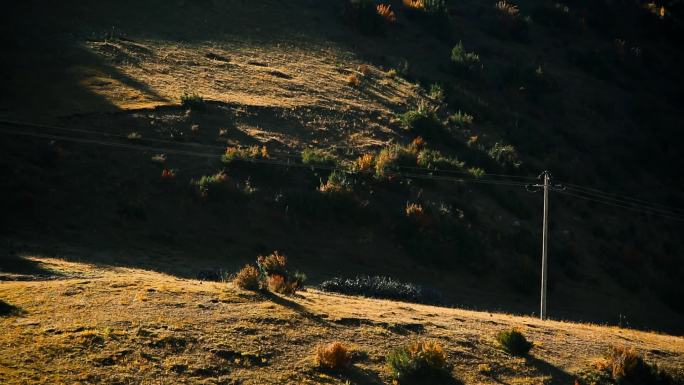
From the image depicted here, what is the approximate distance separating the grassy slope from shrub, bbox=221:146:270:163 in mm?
13456

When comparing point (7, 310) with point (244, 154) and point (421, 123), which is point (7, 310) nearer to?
point (244, 154)

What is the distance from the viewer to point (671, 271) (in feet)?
140

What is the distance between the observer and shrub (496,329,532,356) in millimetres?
20359

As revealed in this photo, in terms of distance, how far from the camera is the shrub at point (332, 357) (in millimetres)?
17719

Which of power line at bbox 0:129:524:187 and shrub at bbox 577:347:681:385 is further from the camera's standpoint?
power line at bbox 0:129:524:187

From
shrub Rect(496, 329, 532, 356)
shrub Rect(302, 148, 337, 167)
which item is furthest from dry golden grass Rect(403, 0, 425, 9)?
shrub Rect(496, 329, 532, 356)

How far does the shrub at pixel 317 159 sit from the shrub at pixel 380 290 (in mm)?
11033

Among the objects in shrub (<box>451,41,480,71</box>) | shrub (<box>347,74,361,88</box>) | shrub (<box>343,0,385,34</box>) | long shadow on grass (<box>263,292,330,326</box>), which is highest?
shrub (<box>343,0,385,34</box>)

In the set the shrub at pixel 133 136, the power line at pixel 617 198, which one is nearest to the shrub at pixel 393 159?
the power line at pixel 617 198

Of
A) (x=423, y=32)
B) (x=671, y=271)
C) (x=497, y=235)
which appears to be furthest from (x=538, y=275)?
(x=423, y=32)

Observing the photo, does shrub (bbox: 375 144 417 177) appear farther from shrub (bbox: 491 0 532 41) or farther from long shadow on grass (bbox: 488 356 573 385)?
shrub (bbox: 491 0 532 41)

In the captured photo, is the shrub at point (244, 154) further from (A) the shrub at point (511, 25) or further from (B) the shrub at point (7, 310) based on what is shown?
(A) the shrub at point (511, 25)

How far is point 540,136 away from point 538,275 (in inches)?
749

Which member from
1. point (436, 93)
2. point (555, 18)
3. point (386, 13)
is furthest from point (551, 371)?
point (555, 18)
